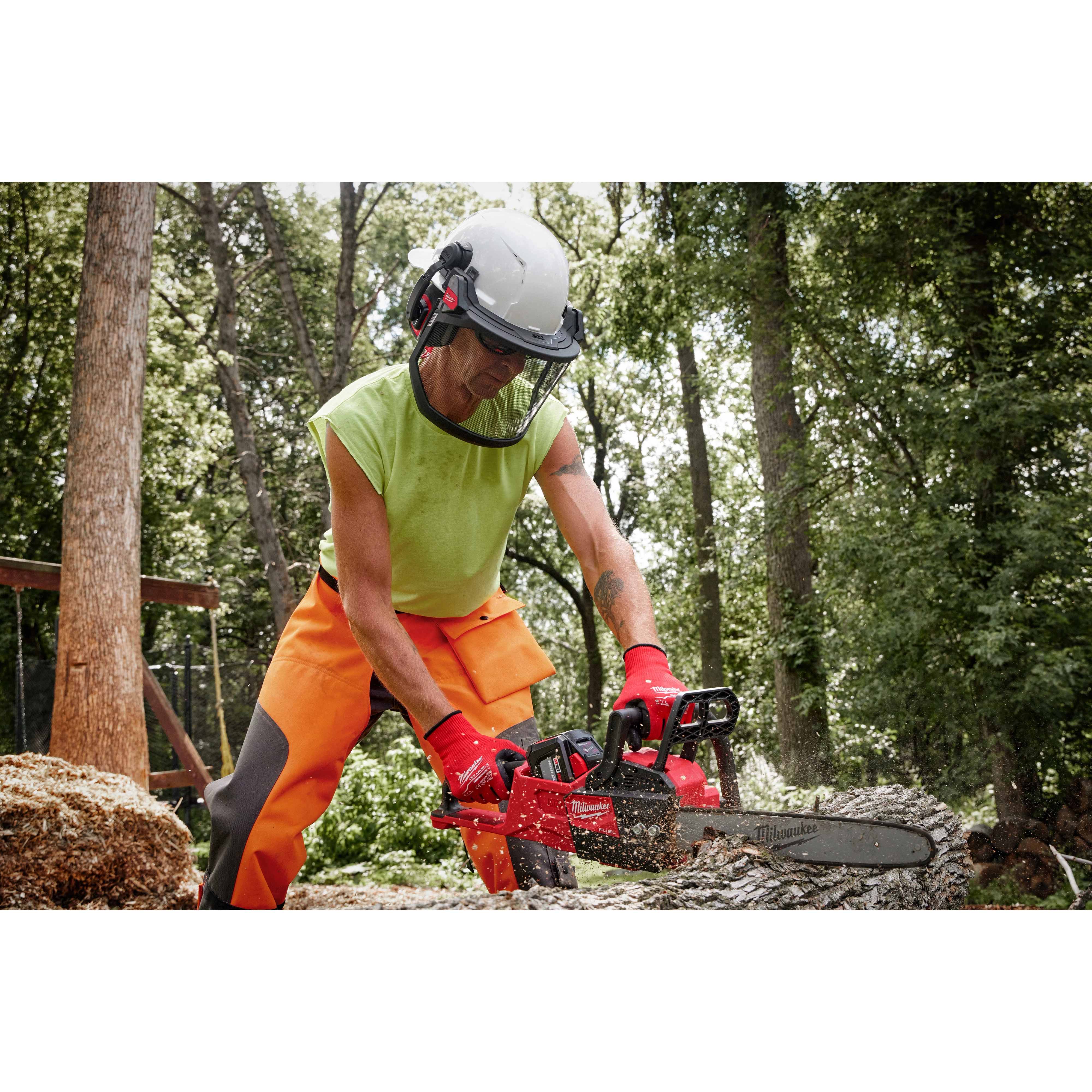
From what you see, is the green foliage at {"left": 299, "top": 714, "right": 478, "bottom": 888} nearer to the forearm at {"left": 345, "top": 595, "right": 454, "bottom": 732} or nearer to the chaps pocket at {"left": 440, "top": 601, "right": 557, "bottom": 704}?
the chaps pocket at {"left": 440, "top": 601, "right": 557, "bottom": 704}

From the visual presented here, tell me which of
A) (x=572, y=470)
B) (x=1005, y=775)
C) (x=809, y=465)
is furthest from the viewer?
(x=809, y=465)

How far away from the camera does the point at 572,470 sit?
276cm

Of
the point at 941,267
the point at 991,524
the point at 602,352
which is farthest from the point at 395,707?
the point at 602,352

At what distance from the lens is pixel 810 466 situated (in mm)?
6973

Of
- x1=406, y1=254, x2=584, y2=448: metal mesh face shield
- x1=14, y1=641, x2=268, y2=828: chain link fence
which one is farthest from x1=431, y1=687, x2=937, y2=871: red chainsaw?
x1=14, y1=641, x2=268, y2=828: chain link fence

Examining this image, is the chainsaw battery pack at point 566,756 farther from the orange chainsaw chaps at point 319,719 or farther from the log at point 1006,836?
the log at point 1006,836

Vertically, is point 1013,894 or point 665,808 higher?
point 665,808

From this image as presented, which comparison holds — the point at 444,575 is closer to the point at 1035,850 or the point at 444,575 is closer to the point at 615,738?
the point at 615,738

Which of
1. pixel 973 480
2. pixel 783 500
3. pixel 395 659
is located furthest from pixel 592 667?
pixel 395 659

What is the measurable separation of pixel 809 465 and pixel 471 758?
5420mm

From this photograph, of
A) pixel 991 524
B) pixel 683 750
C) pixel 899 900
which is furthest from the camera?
pixel 991 524

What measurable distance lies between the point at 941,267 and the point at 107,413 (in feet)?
19.7

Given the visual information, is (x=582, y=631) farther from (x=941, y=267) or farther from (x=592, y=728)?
A: (x=941, y=267)

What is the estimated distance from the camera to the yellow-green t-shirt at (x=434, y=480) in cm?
240
